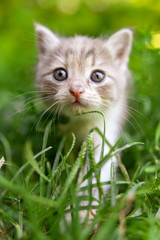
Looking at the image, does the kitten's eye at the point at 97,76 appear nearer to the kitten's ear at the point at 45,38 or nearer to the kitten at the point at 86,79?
the kitten at the point at 86,79

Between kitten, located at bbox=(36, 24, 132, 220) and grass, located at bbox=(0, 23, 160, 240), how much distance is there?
0.49 feet

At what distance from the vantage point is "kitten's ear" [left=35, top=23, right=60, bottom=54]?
8.21ft

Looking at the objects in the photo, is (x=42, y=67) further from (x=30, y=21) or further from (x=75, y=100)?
(x=30, y=21)

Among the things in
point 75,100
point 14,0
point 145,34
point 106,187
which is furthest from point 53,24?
point 106,187

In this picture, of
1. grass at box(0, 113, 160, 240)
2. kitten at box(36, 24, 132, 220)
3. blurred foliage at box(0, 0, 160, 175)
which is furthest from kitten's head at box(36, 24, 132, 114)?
grass at box(0, 113, 160, 240)

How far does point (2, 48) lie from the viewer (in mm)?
4789

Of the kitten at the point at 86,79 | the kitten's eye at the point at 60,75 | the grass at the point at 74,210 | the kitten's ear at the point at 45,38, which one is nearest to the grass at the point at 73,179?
the grass at the point at 74,210

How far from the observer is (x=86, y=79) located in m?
2.10

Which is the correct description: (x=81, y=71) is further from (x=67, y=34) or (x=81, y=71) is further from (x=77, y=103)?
(x=67, y=34)

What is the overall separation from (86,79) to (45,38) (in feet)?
2.31

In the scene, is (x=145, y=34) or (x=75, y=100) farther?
(x=145, y=34)

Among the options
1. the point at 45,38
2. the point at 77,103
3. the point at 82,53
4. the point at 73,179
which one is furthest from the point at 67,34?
the point at 73,179

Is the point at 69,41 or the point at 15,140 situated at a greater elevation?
the point at 69,41

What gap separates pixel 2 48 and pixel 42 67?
2.67 m
